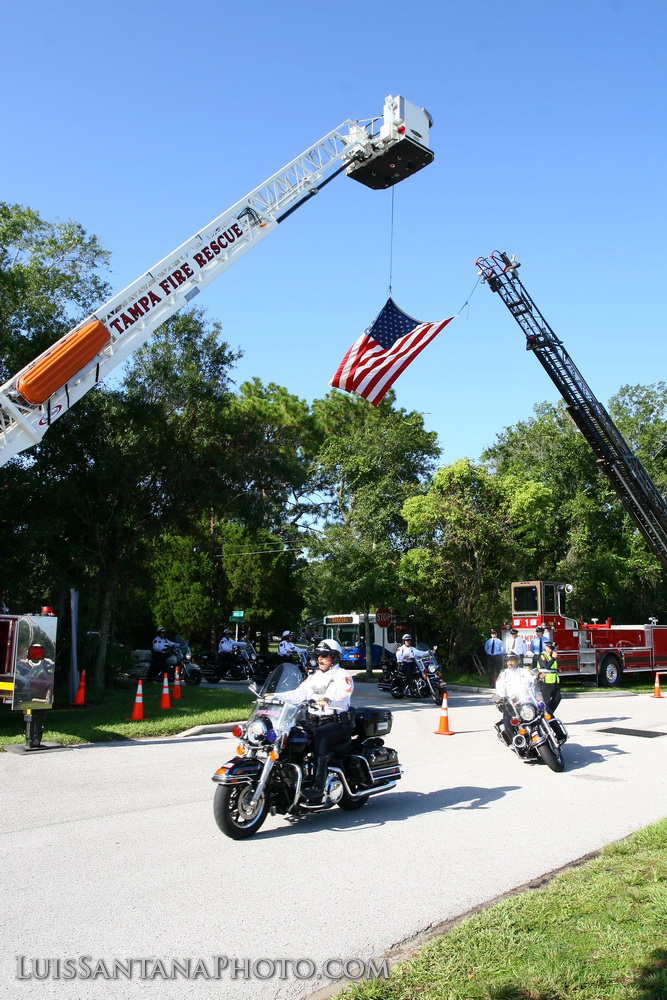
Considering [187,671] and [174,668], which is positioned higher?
[174,668]

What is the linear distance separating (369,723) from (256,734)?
1617mm

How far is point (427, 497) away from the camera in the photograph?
89.6 ft

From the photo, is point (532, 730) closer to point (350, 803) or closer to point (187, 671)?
→ point (350, 803)

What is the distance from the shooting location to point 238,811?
678cm

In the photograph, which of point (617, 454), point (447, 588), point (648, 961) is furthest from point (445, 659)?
point (648, 961)

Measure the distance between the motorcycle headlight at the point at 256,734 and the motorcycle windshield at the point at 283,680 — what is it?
1.41 feet

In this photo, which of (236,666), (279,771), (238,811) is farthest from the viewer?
(236,666)

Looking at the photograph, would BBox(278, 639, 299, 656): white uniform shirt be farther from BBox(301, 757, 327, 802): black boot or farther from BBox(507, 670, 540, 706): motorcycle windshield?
BBox(301, 757, 327, 802): black boot

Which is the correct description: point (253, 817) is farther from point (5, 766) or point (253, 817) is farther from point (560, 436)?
point (560, 436)

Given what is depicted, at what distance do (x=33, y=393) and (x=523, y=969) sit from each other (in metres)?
10.1

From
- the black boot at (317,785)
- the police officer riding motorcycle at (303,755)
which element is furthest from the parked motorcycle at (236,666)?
the black boot at (317,785)

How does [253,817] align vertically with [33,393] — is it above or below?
below

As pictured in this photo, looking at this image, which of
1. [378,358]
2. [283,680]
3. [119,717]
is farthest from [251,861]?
[378,358]

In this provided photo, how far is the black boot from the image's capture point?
7.04 metres
